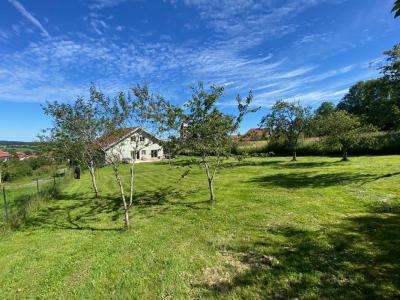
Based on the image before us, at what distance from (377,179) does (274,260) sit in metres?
11.9

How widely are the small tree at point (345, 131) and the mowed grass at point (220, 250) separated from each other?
46.7ft

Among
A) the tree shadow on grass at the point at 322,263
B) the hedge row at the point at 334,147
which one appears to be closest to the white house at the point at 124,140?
the tree shadow on grass at the point at 322,263

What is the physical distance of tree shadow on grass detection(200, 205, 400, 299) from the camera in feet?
15.3

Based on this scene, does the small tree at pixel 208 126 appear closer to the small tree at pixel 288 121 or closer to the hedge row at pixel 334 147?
the hedge row at pixel 334 147

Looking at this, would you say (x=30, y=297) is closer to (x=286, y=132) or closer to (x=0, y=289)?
(x=0, y=289)

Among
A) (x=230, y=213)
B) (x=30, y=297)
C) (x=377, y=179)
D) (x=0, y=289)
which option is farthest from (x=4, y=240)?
(x=377, y=179)

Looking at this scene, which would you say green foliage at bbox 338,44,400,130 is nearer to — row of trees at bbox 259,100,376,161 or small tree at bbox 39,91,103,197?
row of trees at bbox 259,100,376,161

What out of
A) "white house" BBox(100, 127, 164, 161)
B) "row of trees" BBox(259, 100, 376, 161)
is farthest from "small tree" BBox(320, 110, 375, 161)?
"white house" BBox(100, 127, 164, 161)

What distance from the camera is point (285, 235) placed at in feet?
23.9

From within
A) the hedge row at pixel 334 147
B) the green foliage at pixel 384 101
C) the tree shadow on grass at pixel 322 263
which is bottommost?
the tree shadow on grass at pixel 322 263

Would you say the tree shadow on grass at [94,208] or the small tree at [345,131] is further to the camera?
the small tree at [345,131]

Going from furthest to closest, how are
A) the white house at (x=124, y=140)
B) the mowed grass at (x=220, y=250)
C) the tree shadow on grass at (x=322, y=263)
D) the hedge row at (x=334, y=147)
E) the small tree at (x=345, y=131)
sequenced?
the hedge row at (x=334, y=147)
the small tree at (x=345, y=131)
the white house at (x=124, y=140)
the mowed grass at (x=220, y=250)
the tree shadow on grass at (x=322, y=263)

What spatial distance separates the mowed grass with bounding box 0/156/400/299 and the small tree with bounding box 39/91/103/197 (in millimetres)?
3094

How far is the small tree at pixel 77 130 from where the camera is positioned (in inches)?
375
